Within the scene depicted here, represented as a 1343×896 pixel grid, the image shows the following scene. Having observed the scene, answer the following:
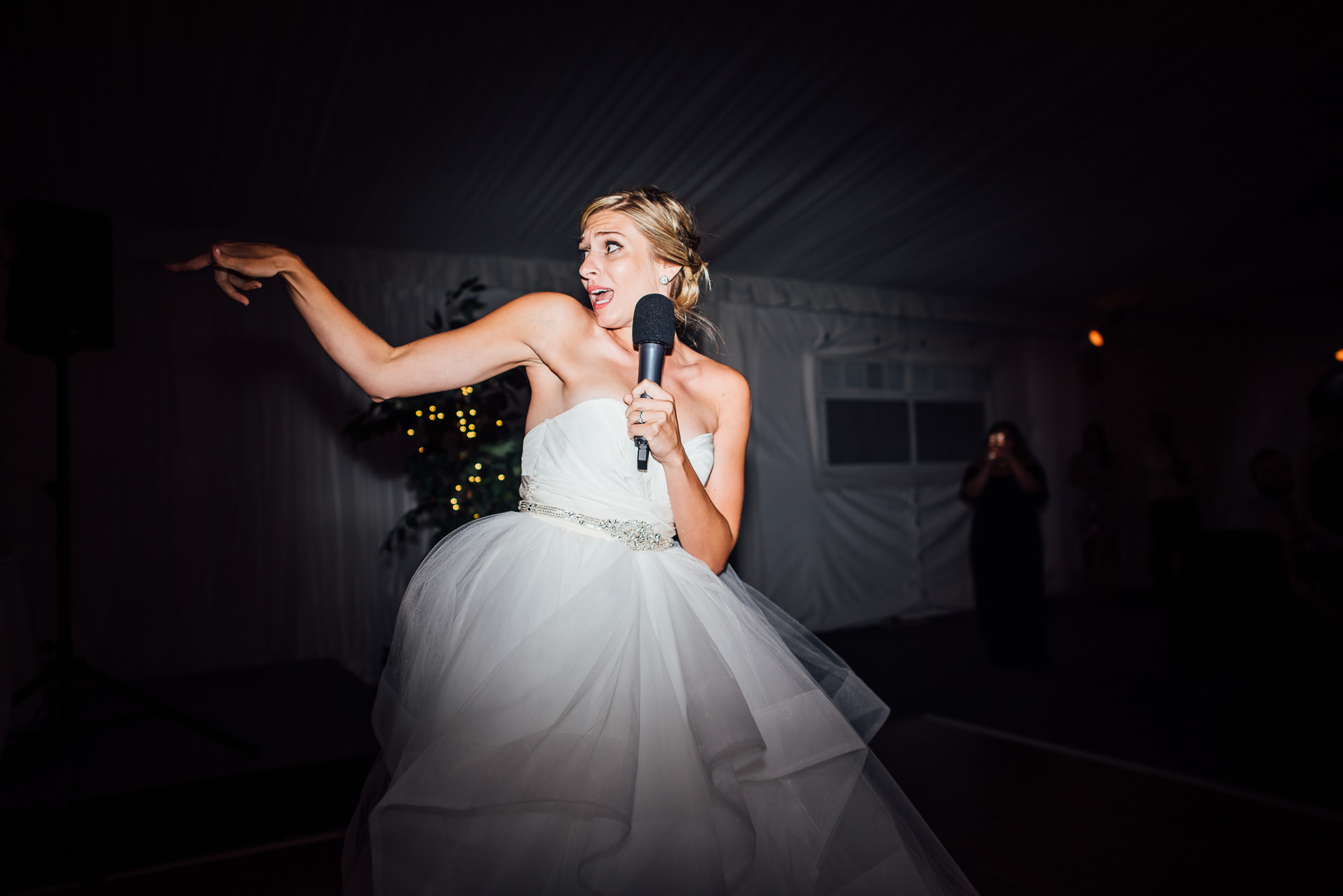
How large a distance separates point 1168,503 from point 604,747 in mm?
7767

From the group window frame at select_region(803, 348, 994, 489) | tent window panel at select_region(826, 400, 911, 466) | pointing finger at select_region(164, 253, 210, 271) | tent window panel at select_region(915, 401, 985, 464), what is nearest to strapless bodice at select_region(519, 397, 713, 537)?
pointing finger at select_region(164, 253, 210, 271)

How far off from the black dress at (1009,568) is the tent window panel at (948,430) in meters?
2.56

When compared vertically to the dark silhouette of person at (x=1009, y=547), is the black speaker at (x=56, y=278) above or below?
above

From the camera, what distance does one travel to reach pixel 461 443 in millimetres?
4227

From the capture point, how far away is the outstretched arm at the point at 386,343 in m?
1.33

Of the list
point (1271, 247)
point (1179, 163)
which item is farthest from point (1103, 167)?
point (1271, 247)

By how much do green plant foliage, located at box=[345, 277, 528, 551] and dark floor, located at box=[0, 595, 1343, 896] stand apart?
1089mm

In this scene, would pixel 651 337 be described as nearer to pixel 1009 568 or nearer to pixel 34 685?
pixel 34 685

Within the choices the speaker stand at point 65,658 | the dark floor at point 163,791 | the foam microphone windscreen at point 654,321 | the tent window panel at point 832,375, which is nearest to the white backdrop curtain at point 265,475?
the tent window panel at point 832,375

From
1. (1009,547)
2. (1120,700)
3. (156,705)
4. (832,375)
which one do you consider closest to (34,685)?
(156,705)

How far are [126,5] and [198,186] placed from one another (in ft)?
5.23

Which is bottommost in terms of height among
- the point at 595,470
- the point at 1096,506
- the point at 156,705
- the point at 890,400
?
the point at 156,705

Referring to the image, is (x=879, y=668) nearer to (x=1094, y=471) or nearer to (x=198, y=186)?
(x=1094, y=471)

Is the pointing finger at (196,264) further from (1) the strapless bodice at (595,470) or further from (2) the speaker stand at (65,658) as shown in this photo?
(2) the speaker stand at (65,658)
